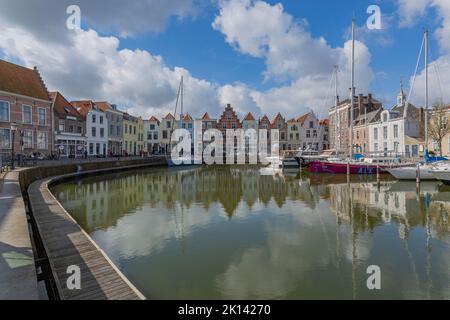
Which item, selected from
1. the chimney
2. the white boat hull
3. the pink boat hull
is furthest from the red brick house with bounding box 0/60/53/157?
the chimney

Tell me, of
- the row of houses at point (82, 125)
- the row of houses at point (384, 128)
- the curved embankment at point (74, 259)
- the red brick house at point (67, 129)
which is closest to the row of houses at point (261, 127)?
the row of houses at point (82, 125)

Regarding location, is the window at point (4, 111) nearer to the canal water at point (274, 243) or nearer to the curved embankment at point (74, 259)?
the canal water at point (274, 243)

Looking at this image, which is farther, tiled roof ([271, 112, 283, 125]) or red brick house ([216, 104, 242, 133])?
tiled roof ([271, 112, 283, 125])

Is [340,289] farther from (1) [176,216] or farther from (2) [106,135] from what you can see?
(2) [106,135]

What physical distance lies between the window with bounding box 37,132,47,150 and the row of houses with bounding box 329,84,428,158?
38.3 metres

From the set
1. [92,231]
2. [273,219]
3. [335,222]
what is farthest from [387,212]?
[92,231]

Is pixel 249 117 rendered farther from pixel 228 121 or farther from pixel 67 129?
pixel 67 129

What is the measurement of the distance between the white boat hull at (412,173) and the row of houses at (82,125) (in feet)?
82.0

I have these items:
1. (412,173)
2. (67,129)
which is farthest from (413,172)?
(67,129)

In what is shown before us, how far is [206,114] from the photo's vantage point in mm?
71125

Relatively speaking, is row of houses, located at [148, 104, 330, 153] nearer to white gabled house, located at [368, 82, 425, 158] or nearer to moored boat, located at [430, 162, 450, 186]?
white gabled house, located at [368, 82, 425, 158]

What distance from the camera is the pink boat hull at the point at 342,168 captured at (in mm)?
32500

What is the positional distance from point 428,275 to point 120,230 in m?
10.6

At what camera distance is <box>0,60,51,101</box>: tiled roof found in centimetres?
3280
